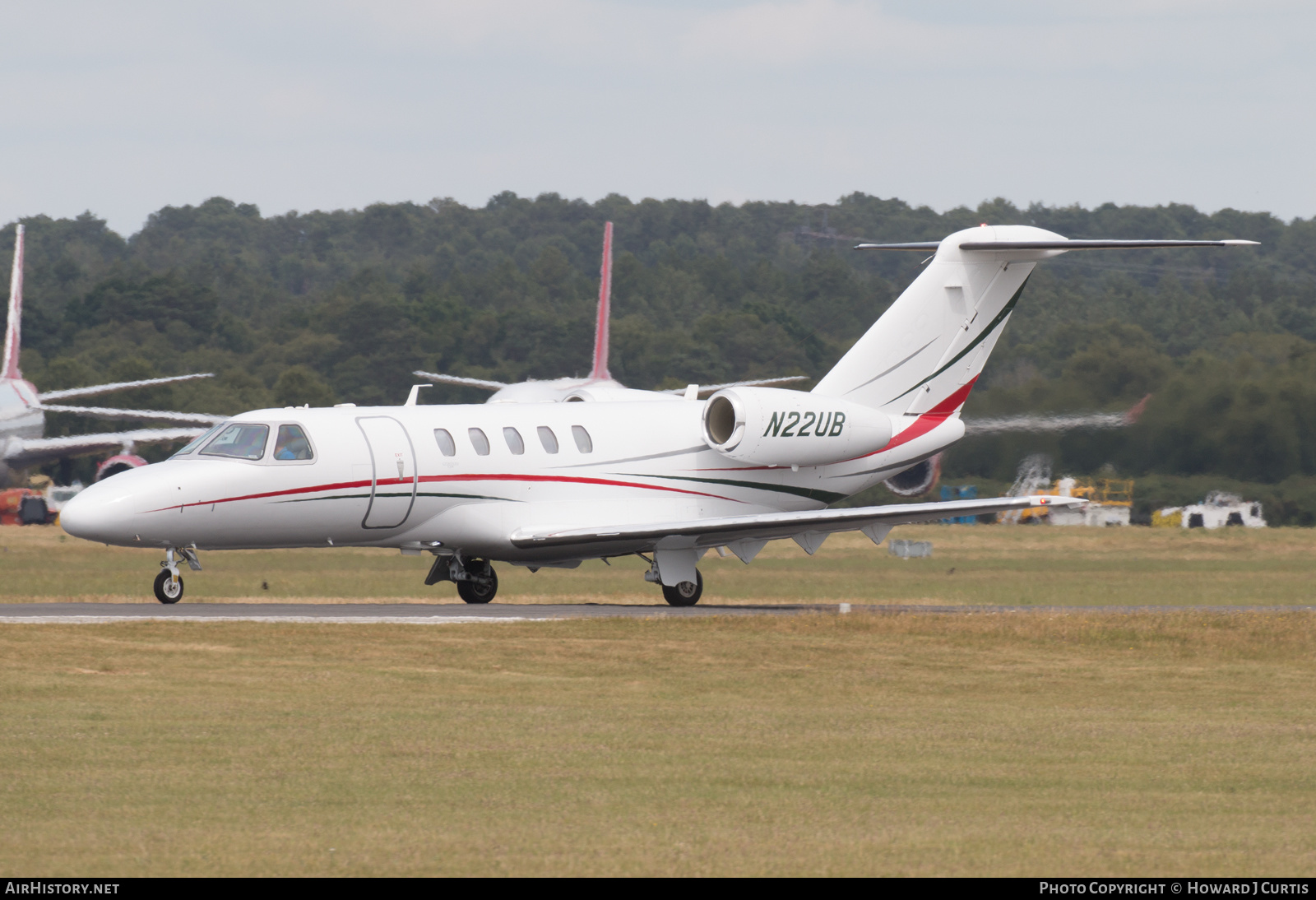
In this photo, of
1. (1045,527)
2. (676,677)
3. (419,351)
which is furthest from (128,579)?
(419,351)

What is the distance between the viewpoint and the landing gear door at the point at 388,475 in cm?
2703

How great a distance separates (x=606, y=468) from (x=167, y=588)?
22.3ft

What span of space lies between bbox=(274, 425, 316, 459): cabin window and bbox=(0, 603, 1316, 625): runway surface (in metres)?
2.15

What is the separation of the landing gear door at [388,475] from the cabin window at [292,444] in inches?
34.8

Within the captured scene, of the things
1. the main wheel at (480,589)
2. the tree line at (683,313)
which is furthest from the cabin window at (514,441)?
the tree line at (683,313)

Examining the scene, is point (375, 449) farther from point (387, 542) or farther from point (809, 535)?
point (809, 535)

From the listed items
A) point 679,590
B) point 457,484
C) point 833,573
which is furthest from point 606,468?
point 833,573

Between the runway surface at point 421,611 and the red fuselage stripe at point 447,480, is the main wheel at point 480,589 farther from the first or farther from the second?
the red fuselage stripe at point 447,480

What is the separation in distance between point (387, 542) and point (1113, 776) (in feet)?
54.1

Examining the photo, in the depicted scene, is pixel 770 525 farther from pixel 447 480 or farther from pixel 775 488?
pixel 447 480

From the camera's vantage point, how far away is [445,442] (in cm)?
2794

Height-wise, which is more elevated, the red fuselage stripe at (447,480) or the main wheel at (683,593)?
the red fuselage stripe at (447,480)

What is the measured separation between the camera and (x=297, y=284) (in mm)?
163375

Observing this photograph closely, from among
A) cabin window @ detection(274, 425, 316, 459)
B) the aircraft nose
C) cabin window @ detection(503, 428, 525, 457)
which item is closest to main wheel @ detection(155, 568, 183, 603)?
the aircraft nose
